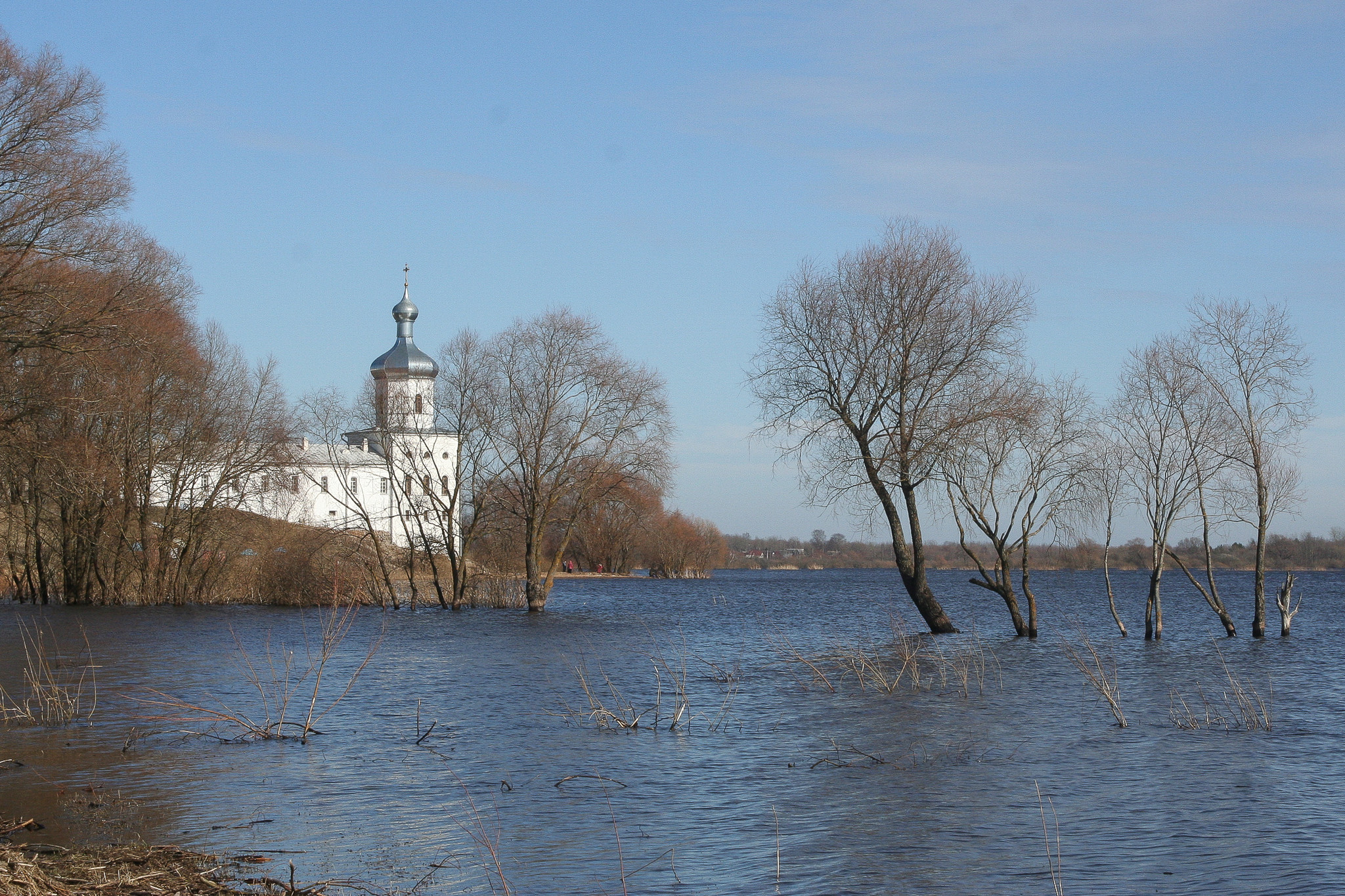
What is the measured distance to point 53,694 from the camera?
619 inches

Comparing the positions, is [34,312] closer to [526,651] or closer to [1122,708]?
[526,651]

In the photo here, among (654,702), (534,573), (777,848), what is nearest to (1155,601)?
(654,702)

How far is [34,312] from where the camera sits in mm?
24297

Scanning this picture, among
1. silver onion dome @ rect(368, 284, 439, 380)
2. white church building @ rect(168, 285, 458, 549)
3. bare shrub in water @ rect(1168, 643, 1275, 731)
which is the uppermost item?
silver onion dome @ rect(368, 284, 439, 380)

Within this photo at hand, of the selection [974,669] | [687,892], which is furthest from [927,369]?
[687,892]

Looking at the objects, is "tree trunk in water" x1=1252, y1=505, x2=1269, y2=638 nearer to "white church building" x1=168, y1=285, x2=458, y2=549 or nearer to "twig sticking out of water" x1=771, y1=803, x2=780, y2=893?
"twig sticking out of water" x1=771, y1=803, x2=780, y2=893

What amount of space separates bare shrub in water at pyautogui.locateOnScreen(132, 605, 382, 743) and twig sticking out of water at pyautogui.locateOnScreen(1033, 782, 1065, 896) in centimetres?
635

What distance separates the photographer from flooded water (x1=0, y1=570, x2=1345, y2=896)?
903 centimetres

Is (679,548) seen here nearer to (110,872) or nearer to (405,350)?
(405,350)

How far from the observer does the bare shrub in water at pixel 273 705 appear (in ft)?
43.3

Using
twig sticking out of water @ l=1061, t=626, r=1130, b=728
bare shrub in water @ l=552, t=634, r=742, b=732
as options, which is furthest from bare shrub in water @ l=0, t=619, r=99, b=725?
twig sticking out of water @ l=1061, t=626, r=1130, b=728

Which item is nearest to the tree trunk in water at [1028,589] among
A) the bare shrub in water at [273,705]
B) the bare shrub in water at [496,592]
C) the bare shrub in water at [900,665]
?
the bare shrub in water at [900,665]

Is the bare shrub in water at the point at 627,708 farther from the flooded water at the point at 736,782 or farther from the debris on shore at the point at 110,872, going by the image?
the debris on shore at the point at 110,872

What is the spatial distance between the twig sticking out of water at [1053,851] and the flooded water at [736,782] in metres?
0.07
